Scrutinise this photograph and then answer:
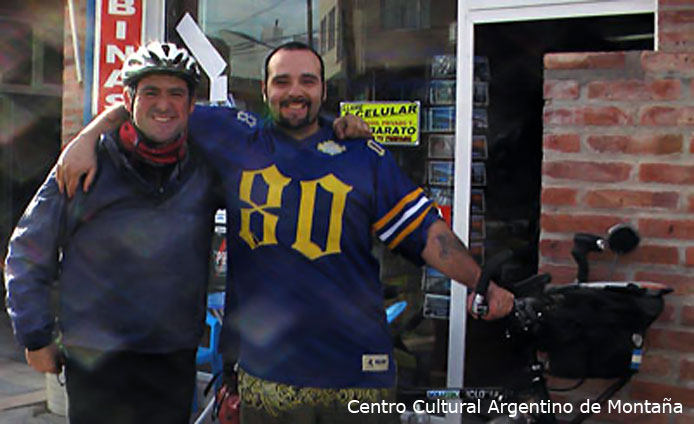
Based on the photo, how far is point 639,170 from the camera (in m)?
3.34

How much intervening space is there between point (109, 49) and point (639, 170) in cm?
350

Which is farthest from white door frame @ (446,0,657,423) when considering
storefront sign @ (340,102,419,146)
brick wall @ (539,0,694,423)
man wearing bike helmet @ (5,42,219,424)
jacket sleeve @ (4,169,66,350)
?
jacket sleeve @ (4,169,66,350)

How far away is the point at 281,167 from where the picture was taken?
9.57 ft

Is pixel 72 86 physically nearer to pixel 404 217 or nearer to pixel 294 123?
pixel 294 123

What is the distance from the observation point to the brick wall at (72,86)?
5.57m

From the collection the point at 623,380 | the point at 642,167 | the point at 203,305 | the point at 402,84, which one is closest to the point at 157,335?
the point at 203,305

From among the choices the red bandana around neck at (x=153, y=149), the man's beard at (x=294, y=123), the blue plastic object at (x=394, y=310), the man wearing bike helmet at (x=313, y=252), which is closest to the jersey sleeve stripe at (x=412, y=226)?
the man wearing bike helmet at (x=313, y=252)

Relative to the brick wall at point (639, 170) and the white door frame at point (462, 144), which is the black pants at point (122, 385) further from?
the white door frame at point (462, 144)

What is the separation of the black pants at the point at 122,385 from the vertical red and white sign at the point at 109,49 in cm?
257

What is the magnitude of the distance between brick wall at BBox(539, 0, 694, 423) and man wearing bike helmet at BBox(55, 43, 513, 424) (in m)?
0.85

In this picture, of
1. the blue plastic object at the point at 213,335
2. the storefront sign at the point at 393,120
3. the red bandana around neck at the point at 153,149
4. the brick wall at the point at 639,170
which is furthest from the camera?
the storefront sign at the point at 393,120

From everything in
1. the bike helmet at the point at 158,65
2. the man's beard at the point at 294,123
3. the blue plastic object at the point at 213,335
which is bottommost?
the blue plastic object at the point at 213,335

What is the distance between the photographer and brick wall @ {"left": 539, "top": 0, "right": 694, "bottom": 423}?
3.27 meters

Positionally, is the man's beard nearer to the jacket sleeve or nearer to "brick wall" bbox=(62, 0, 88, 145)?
the jacket sleeve
